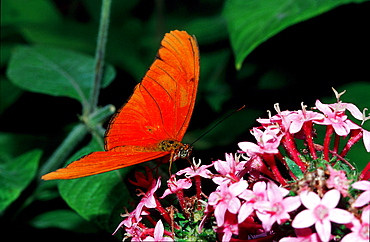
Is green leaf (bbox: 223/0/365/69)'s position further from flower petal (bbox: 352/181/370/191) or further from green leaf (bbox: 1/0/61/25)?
green leaf (bbox: 1/0/61/25)

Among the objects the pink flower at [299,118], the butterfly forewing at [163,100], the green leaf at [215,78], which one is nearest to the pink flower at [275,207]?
the pink flower at [299,118]

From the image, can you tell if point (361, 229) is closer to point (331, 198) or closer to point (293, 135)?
point (331, 198)

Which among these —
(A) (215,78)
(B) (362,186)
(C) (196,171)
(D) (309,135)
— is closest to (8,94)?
(A) (215,78)

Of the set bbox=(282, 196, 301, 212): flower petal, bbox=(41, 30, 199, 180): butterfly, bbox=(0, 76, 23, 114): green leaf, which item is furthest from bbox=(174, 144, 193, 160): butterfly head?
bbox=(0, 76, 23, 114): green leaf

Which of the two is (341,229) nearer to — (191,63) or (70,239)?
(191,63)

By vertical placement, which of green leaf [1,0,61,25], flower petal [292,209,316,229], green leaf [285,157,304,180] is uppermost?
green leaf [1,0,61,25]

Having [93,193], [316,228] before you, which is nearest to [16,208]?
[93,193]
